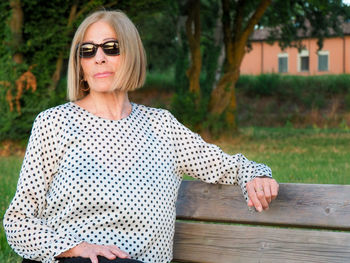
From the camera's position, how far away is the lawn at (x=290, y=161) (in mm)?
7901

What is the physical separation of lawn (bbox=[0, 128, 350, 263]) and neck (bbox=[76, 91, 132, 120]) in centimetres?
171

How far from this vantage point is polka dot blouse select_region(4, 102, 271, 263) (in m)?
2.80

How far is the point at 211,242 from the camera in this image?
312 centimetres

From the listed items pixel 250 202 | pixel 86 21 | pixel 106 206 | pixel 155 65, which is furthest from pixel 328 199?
pixel 155 65

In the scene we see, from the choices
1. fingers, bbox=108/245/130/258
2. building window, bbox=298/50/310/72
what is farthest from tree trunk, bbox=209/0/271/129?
building window, bbox=298/50/310/72

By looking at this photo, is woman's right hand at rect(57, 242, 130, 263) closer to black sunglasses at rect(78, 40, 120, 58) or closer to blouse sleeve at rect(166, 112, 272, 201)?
blouse sleeve at rect(166, 112, 272, 201)

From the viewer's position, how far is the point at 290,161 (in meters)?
11.7

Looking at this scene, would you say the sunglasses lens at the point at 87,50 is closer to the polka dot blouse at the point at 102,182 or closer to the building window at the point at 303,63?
the polka dot blouse at the point at 102,182

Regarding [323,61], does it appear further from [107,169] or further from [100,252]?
[100,252]

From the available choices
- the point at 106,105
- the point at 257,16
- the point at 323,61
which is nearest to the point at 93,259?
the point at 106,105

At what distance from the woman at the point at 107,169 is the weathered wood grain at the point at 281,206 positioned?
78 mm

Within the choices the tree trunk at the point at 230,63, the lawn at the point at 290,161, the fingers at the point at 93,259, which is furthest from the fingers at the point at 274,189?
the tree trunk at the point at 230,63

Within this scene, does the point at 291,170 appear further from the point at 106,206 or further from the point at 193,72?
the point at 193,72

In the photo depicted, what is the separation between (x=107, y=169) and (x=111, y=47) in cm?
60
